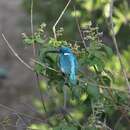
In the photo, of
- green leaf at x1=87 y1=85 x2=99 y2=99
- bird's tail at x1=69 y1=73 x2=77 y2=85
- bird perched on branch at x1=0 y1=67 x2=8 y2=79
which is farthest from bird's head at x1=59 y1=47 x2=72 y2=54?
bird perched on branch at x1=0 y1=67 x2=8 y2=79

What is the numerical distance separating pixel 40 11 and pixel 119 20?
1.14 metres

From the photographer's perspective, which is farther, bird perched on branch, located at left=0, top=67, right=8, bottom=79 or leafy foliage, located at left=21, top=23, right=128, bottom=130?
bird perched on branch, located at left=0, top=67, right=8, bottom=79

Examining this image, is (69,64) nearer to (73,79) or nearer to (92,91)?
(73,79)

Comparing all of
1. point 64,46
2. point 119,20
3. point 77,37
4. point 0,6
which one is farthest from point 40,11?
point 0,6

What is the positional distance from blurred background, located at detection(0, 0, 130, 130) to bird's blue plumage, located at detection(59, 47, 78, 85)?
169mm

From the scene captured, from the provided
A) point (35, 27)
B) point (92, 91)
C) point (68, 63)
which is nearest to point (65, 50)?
point (68, 63)

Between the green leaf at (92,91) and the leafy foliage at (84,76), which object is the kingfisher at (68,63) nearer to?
the leafy foliage at (84,76)

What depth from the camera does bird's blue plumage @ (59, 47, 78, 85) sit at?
8.80ft

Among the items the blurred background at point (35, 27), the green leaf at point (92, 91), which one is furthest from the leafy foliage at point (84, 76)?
the blurred background at point (35, 27)

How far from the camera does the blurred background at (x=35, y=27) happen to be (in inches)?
184

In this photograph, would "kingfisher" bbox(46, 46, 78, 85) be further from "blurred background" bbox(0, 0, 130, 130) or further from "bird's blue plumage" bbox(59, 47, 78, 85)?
"blurred background" bbox(0, 0, 130, 130)

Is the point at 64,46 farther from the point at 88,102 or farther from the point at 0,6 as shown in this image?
the point at 0,6

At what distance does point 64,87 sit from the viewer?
2.94m

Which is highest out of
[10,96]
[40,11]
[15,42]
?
[40,11]
